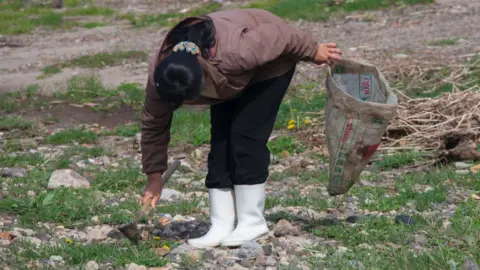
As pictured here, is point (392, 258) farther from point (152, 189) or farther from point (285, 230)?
point (152, 189)

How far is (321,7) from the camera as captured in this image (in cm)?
1803

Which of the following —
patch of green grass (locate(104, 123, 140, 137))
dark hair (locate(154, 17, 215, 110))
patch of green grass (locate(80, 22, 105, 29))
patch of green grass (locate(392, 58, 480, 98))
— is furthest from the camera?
patch of green grass (locate(80, 22, 105, 29))

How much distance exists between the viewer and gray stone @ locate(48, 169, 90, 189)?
679 centimetres

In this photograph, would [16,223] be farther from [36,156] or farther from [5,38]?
[5,38]

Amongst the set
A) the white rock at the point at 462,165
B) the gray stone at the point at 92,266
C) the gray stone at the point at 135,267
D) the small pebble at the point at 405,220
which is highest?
the gray stone at the point at 135,267

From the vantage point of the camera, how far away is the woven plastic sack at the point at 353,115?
495 cm

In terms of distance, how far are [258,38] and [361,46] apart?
9.75m

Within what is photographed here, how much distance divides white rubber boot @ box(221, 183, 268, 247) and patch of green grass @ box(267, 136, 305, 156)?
10.5ft

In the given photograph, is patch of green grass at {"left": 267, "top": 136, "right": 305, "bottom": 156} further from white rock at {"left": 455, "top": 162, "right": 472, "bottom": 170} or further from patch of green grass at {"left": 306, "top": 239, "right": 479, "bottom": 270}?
patch of green grass at {"left": 306, "top": 239, "right": 479, "bottom": 270}

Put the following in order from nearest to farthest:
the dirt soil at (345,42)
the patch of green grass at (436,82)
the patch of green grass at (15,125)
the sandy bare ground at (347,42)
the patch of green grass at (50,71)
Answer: the patch of green grass at (15,125) → the patch of green grass at (436,82) → the dirt soil at (345,42) → the sandy bare ground at (347,42) → the patch of green grass at (50,71)

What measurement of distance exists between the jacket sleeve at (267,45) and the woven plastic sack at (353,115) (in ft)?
0.92

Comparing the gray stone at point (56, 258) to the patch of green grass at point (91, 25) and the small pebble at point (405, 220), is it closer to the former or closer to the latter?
the small pebble at point (405, 220)

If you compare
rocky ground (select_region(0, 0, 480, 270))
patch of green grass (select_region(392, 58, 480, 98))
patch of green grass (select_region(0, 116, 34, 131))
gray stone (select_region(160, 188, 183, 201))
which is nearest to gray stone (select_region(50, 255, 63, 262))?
rocky ground (select_region(0, 0, 480, 270))

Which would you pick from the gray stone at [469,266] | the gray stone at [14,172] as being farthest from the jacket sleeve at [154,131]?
the gray stone at [14,172]
